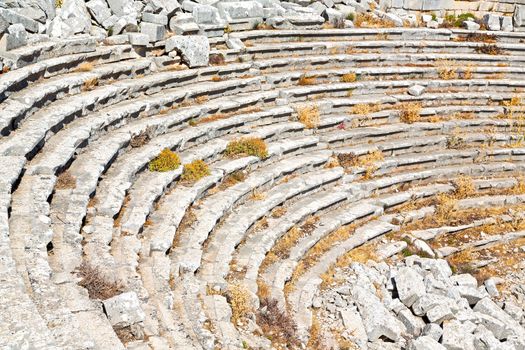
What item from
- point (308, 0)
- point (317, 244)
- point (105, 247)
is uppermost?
point (308, 0)

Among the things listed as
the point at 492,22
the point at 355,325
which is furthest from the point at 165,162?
the point at 492,22

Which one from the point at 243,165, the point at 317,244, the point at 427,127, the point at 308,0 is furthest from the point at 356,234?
the point at 308,0

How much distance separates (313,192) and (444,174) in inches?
170

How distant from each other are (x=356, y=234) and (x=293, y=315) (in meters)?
4.08

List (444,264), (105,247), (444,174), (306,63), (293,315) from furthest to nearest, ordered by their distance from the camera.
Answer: (306,63) < (444,174) < (444,264) < (293,315) < (105,247)

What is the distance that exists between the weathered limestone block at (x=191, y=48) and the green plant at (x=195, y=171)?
3914 millimetres

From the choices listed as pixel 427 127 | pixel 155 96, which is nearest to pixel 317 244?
pixel 155 96

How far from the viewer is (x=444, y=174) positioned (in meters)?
Answer: 16.6

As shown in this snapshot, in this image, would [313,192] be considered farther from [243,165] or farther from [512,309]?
[512,309]

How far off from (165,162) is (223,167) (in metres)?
1.63

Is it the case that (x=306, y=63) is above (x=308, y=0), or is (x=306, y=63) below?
below

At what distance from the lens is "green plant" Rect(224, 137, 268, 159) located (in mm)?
13633

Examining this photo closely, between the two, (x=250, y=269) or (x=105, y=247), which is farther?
(x=250, y=269)

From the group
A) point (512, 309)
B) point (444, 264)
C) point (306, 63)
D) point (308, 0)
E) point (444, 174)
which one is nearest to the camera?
point (512, 309)
